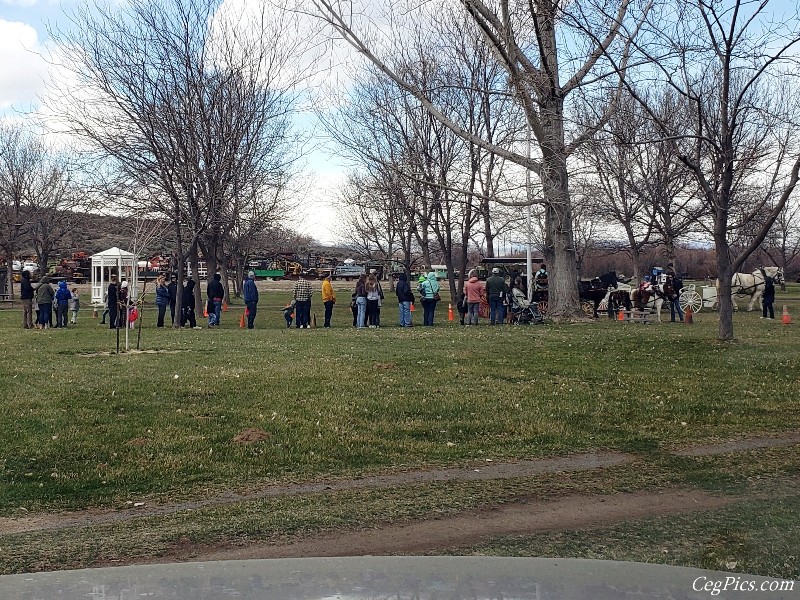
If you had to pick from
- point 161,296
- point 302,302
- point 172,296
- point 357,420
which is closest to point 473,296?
point 302,302

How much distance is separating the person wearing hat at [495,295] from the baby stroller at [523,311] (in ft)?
1.37

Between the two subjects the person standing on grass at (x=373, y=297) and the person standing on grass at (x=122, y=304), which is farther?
the person standing on grass at (x=373, y=297)

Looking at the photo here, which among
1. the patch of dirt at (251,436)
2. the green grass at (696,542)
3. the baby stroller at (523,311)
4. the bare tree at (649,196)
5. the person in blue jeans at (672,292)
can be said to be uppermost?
the bare tree at (649,196)

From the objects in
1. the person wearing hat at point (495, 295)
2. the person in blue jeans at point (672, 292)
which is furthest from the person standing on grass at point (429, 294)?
the person in blue jeans at point (672, 292)

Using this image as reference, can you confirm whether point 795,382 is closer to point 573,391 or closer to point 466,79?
point 573,391

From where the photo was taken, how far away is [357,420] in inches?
404

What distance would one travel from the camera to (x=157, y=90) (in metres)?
28.1

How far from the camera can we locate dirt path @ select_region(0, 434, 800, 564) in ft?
19.7

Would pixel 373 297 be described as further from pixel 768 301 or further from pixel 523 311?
pixel 768 301

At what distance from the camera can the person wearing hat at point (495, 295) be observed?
2708 centimetres

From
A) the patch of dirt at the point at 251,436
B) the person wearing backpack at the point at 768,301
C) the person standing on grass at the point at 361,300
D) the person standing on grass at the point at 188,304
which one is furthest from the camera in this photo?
the person wearing backpack at the point at 768,301

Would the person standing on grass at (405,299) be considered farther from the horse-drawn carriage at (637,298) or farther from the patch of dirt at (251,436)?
the patch of dirt at (251,436)

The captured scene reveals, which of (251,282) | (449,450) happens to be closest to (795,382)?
(449,450)

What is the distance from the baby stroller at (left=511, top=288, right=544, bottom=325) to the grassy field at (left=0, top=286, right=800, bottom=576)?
9223 millimetres
